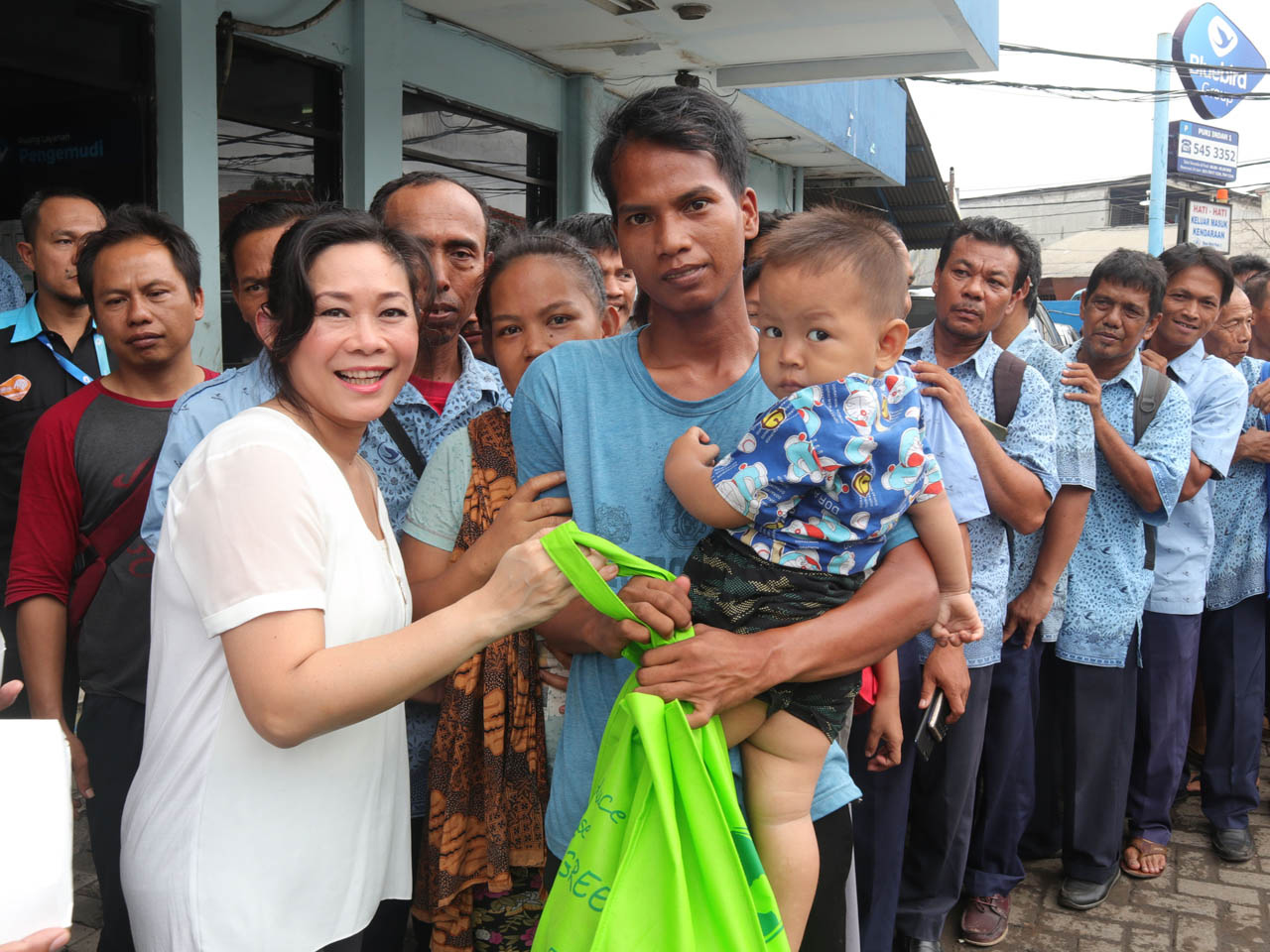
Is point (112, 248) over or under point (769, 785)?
over

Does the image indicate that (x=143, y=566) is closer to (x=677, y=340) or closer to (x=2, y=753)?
(x=2, y=753)

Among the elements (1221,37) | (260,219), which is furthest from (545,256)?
(1221,37)

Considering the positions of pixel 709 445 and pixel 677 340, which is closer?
pixel 709 445

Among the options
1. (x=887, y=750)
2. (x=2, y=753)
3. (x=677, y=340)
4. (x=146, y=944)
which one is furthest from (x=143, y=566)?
(x=887, y=750)

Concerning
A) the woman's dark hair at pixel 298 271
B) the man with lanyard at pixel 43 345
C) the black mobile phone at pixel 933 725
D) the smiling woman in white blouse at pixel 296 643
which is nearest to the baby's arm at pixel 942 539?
the smiling woman in white blouse at pixel 296 643

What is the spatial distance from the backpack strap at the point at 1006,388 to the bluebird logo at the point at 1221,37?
22726 millimetres

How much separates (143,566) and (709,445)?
1.78 m

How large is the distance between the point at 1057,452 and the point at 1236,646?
191 cm

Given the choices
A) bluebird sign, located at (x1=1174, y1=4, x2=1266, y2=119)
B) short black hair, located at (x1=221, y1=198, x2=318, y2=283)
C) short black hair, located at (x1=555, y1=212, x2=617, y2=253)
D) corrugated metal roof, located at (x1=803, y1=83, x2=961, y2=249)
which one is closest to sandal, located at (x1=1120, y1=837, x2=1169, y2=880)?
short black hair, located at (x1=555, y1=212, x2=617, y2=253)

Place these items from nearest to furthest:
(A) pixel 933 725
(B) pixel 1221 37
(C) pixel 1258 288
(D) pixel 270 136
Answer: (A) pixel 933 725, (C) pixel 1258 288, (D) pixel 270 136, (B) pixel 1221 37

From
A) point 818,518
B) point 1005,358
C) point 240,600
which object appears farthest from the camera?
point 1005,358

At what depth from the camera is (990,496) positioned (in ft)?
10.6

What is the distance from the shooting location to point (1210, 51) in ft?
71.8

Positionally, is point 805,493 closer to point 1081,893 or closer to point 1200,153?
point 1081,893
